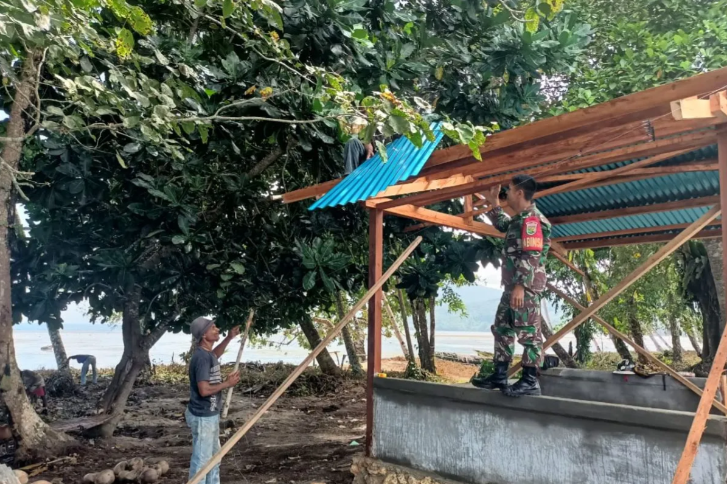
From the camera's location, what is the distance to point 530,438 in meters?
3.51

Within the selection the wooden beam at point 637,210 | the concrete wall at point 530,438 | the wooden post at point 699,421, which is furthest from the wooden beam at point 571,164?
the concrete wall at point 530,438

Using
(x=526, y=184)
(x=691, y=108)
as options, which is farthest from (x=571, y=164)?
(x=691, y=108)

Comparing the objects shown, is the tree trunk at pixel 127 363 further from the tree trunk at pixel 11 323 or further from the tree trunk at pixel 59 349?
the tree trunk at pixel 59 349

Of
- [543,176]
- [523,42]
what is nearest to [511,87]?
[523,42]

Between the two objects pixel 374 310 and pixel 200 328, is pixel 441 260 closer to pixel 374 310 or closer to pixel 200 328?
pixel 374 310

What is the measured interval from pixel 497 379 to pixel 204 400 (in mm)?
2299

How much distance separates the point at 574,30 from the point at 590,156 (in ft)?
9.15

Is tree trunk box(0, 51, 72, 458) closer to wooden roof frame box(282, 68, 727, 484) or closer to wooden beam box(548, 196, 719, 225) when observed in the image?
wooden roof frame box(282, 68, 727, 484)

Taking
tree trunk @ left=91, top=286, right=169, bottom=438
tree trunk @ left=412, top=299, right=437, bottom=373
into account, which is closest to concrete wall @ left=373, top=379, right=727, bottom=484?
tree trunk @ left=91, top=286, right=169, bottom=438

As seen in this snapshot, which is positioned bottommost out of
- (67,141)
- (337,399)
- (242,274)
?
(337,399)

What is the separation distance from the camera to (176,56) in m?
5.27

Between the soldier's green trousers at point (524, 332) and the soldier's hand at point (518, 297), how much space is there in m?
0.05

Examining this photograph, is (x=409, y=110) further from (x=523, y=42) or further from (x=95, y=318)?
(x=95, y=318)

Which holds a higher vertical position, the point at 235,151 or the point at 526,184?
the point at 235,151
